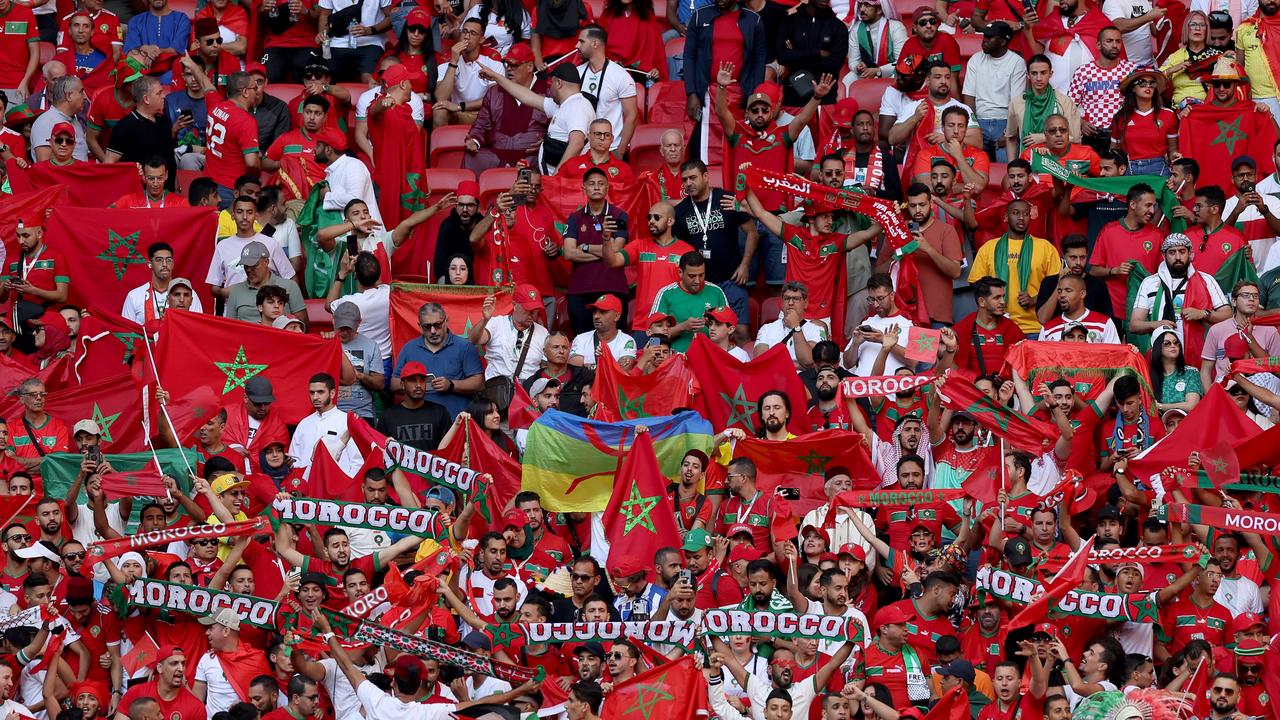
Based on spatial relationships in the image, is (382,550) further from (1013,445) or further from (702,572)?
(1013,445)

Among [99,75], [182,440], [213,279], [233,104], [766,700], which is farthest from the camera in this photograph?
[99,75]

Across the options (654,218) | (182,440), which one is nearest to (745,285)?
(654,218)

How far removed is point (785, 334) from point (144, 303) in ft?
14.4

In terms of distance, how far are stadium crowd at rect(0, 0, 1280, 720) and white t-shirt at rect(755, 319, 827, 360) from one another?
0.10 ft

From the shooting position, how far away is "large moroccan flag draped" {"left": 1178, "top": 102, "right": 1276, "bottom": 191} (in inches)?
792

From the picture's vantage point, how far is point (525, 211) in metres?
19.8

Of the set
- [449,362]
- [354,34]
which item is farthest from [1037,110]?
[354,34]

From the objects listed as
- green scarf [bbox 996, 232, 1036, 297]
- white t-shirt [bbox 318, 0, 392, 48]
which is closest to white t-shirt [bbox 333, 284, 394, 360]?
white t-shirt [bbox 318, 0, 392, 48]

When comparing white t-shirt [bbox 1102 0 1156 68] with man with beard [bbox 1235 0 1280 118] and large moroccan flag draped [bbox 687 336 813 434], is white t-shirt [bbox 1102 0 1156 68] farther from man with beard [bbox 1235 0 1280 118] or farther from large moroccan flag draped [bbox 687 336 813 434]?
large moroccan flag draped [bbox 687 336 813 434]

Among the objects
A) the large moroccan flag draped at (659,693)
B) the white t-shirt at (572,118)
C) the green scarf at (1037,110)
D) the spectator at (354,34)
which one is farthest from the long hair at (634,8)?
the large moroccan flag draped at (659,693)

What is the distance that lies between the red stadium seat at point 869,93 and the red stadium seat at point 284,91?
4.29 m

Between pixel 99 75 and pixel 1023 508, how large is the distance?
902 centimetres

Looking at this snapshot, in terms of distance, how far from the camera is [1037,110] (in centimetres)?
2042

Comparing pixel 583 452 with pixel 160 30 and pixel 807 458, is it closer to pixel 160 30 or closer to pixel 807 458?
pixel 807 458
